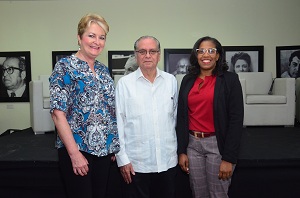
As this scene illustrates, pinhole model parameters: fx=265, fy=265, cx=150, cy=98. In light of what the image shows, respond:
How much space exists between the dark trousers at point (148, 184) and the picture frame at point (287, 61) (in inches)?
191

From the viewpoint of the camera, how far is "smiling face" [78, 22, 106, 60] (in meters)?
1.38

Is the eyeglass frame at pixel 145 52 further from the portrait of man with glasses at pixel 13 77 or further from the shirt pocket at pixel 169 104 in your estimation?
the portrait of man with glasses at pixel 13 77

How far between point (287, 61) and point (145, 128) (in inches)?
199

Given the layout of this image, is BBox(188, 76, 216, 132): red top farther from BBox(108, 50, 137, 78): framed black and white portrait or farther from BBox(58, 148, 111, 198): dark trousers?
BBox(108, 50, 137, 78): framed black and white portrait

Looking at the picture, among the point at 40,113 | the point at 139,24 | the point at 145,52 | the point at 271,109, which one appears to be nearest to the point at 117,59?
the point at 139,24

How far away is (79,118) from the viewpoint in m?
1.37

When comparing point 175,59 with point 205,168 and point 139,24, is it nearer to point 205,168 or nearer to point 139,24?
point 139,24

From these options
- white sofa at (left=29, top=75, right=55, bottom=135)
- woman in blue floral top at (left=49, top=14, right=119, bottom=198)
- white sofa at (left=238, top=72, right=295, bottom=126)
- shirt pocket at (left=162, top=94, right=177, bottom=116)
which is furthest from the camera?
white sofa at (left=238, top=72, right=295, bottom=126)

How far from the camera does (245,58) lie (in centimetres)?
564

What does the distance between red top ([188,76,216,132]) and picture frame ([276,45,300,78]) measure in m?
4.66

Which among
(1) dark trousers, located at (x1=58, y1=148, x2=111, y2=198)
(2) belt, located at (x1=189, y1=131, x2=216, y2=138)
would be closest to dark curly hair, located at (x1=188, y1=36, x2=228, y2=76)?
(2) belt, located at (x1=189, y1=131, x2=216, y2=138)

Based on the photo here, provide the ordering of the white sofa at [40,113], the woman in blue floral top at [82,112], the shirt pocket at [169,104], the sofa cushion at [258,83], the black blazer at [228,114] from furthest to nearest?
the sofa cushion at [258,83] → the white sofa at [40,113] → the shirt pocket at [169,104] → the black blazer at [228,114] → the woman in blue floral top at [82,112]

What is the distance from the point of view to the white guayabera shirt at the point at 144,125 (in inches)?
65.0

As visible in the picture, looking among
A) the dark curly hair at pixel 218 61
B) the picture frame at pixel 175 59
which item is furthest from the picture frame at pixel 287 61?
the dark curly hair at pixel 218 61
